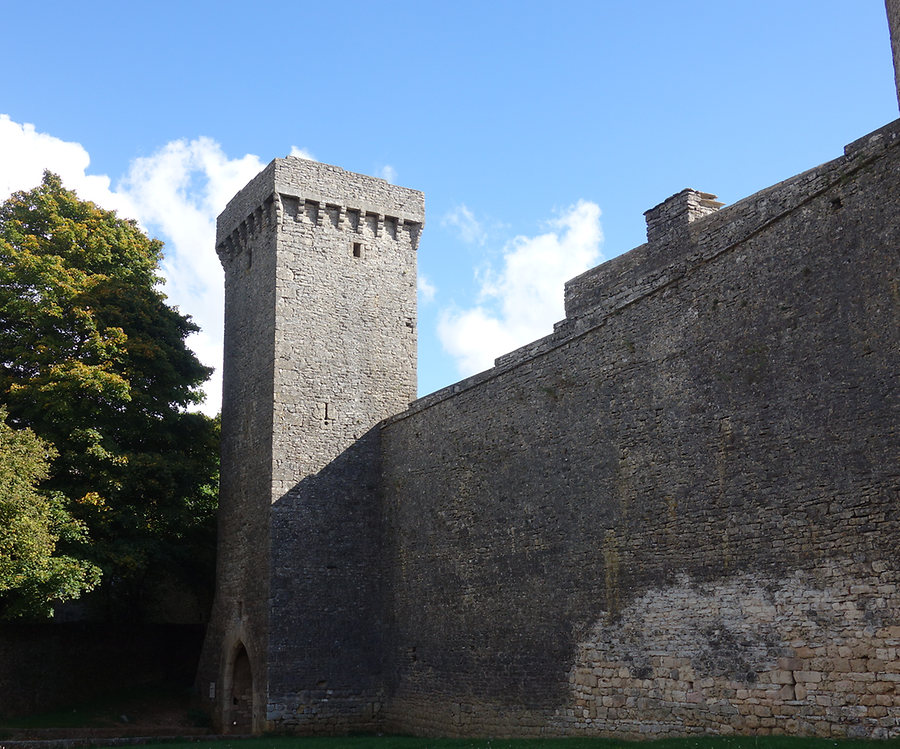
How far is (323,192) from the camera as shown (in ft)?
72.2

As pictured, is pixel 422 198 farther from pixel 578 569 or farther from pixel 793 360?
pixel 793 360

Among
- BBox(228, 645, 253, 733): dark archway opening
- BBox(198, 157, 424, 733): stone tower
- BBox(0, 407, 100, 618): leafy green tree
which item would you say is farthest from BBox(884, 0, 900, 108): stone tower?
BBox(228, 645, 253, 733): dark archway opening

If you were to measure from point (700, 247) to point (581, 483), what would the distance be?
13.5 feet

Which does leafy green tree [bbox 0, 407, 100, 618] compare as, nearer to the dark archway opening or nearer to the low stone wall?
the low stone wall

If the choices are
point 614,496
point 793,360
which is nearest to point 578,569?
point 614,496

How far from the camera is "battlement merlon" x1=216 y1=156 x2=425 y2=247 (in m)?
21.7

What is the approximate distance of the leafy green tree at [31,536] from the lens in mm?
16766

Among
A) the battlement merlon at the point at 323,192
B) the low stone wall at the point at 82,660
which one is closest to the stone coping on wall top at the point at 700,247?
the battlement merlon at the point at 323,192

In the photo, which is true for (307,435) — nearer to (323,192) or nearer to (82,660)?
(323,192)

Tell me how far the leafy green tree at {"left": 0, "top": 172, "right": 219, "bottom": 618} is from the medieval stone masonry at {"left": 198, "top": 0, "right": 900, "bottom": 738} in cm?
151

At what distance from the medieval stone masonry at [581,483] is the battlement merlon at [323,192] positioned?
0.25ft

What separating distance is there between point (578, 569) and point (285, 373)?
347 inches

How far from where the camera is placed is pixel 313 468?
66.2 ft

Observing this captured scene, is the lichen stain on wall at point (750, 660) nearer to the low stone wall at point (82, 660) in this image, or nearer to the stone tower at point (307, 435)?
the stone tower at point (307, 435)
